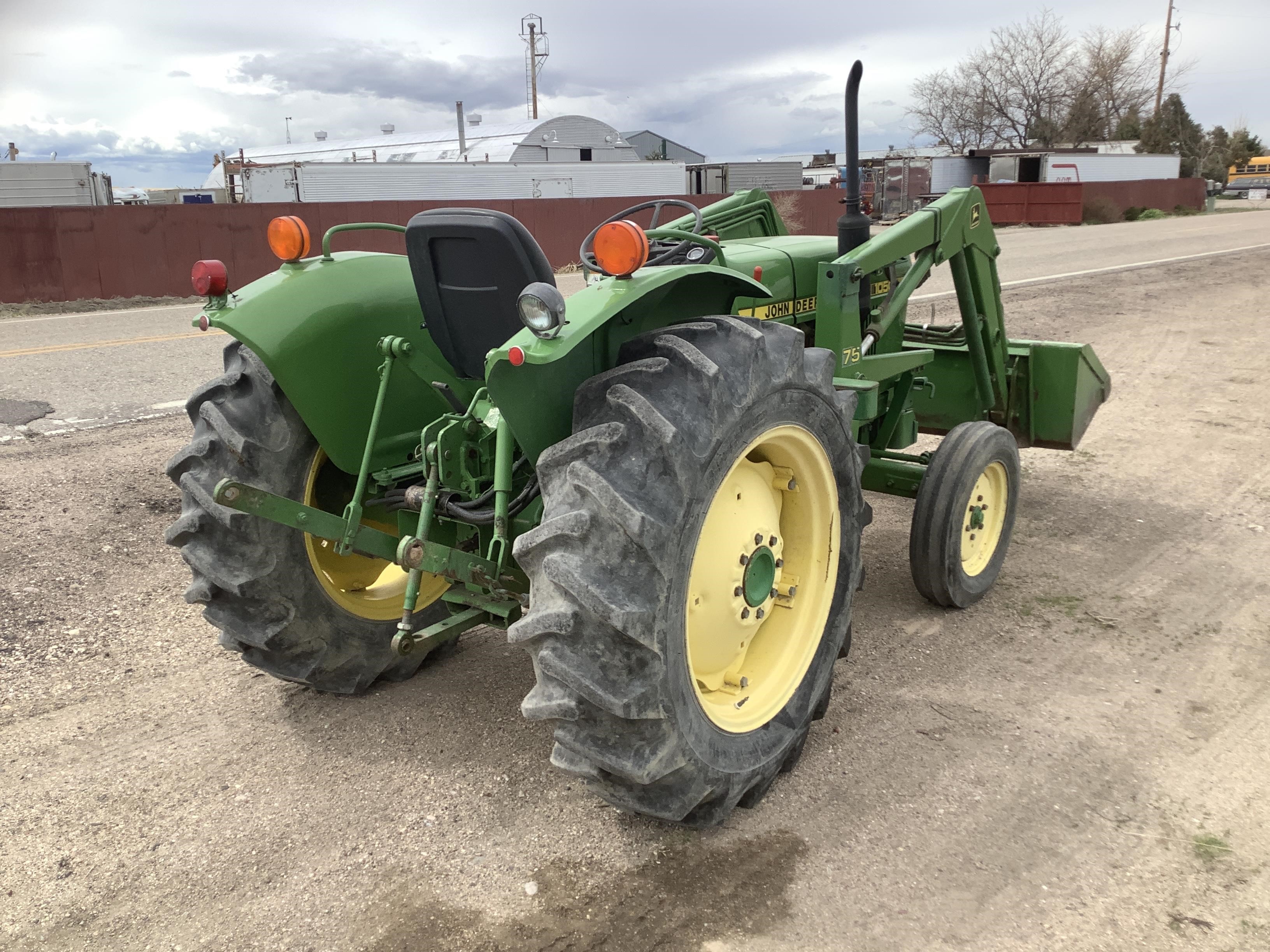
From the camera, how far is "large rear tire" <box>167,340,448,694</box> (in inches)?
119

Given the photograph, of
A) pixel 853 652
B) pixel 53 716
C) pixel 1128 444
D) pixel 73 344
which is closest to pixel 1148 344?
pixel 1128 444

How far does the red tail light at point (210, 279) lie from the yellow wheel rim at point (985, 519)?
2.95m

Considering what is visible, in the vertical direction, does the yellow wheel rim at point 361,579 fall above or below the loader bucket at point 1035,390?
below

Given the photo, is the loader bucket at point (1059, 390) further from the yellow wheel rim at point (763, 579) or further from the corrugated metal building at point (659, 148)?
the corrugated metal building at point (659, 148)

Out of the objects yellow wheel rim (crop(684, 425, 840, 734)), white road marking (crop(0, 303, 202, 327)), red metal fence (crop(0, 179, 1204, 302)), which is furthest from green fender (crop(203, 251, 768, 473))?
red metal fence (crop(0, 179, 1204, 302))

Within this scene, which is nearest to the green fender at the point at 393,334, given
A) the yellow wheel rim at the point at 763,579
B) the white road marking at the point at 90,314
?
the yellow wheel rim at the point at 763,579

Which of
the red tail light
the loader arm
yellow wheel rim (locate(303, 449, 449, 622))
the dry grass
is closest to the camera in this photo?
the red tail light

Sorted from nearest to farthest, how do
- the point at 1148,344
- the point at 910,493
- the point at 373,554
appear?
the point at 373,554
the point at 910,493
the point at 1148,344

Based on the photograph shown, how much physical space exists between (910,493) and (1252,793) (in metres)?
1.87

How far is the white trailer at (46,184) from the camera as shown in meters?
23.8

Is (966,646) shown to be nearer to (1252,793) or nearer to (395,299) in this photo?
(1252,793)

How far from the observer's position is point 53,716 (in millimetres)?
3455

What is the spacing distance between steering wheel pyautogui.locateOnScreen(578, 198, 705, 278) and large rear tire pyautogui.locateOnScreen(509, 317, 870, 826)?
0.41m

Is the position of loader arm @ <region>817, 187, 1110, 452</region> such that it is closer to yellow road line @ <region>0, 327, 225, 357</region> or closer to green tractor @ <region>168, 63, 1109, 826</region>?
green tractor @ <region>168, 63, 1109, 826</region>
